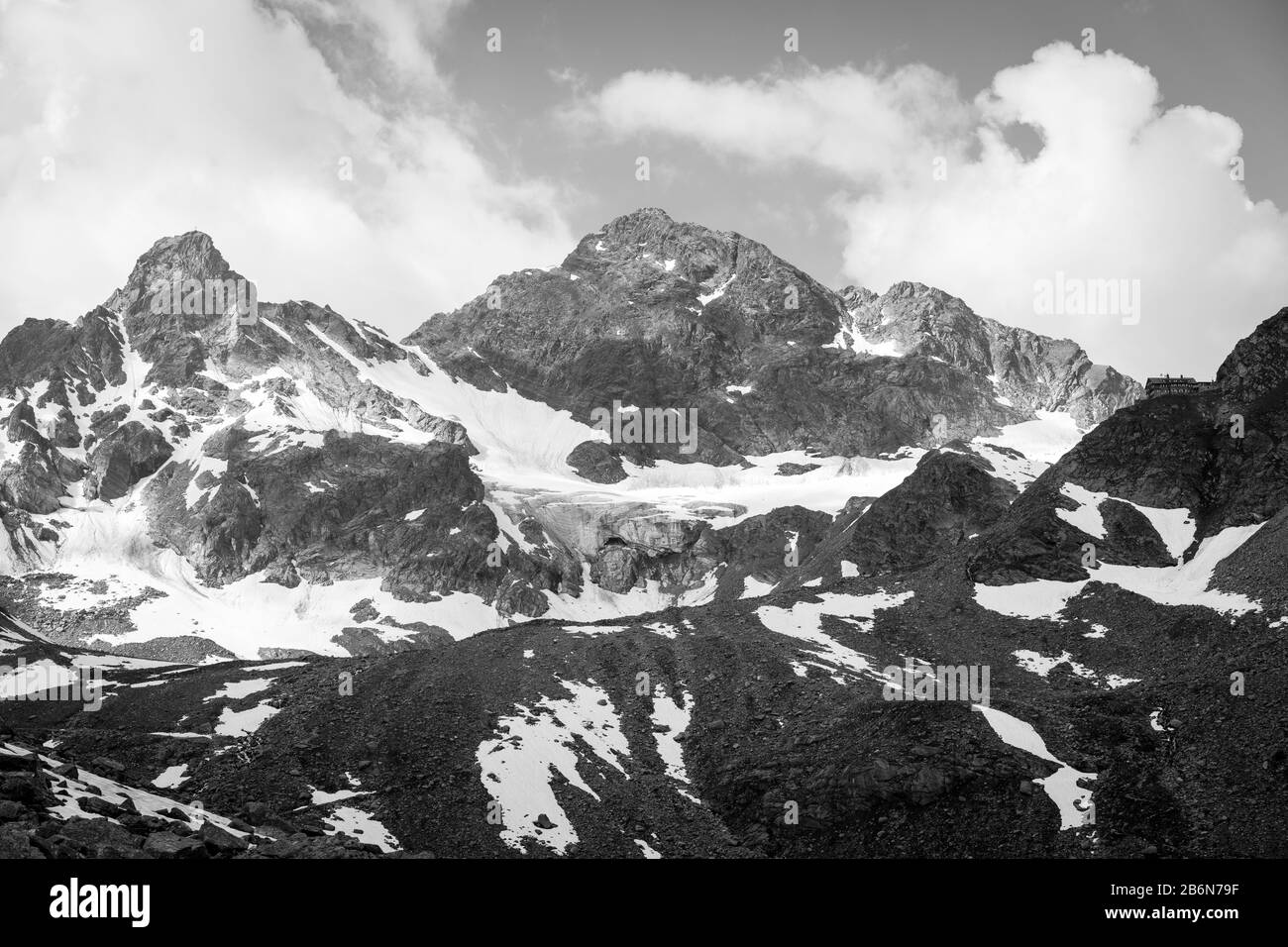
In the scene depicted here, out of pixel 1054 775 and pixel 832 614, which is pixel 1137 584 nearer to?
pixel 832 614

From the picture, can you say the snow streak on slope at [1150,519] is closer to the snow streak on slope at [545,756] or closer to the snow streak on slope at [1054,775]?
the snow streak on slope at [1054,775]

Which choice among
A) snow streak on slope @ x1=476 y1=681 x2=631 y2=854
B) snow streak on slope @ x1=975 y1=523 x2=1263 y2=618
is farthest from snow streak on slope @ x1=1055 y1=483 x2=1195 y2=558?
snow streak on slope @ x1=476 y1=681 x2=631 y2=854

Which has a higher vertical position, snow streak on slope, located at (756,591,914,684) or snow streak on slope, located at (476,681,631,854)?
snow streak on slope, located at (756,591,914,684)

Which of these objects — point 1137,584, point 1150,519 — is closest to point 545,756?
point 1137,584

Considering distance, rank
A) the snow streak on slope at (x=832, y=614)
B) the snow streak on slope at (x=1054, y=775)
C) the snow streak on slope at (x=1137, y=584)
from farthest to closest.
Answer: the snow streak on slope at (x=1137, y=584) < the snow streak on slope at (x=832, y=614) < the snow streak on slope at (x=1054, y=775)

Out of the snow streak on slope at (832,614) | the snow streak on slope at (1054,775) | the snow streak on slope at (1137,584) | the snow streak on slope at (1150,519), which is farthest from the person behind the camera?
the snow streak on slope at (1150,519)

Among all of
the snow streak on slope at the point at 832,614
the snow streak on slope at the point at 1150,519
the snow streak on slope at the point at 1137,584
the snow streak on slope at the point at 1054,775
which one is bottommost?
the snow streak on slope at the point at 1054,775

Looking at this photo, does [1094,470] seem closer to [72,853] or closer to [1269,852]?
[1269,852]

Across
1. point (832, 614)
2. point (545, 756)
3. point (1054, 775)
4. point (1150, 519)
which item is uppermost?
point (1150, 519)

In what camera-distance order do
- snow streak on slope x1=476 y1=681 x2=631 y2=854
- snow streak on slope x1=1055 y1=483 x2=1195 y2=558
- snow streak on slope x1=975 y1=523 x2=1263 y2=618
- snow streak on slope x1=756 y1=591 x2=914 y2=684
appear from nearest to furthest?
snow streak on slope x1=476 y1=681 x2=631 y2=854 < snow streak on slope x1=756 y1=591 x2=914 y2=684 < snow streak on slope x1=975 y1=523 x2=1263 y2=618 < snow streak on slope x1=1055 y1=483 x2=1195 y2=558

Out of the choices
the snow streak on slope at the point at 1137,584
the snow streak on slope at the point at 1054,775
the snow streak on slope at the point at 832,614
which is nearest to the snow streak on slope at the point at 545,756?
the snow streak on slope at the point at 832,614

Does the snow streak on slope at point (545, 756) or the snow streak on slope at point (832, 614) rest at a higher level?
the snow streak on slope at point (832, 614)

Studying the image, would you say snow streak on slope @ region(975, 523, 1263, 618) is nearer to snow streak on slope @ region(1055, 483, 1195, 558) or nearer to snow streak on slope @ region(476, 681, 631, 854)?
snow streak on slope @ region(1055, 483, 1195, 558)
